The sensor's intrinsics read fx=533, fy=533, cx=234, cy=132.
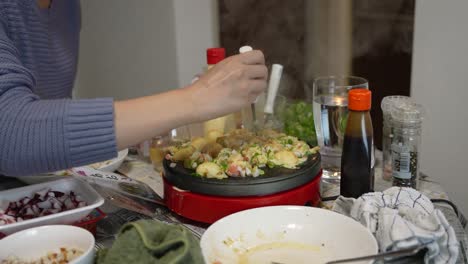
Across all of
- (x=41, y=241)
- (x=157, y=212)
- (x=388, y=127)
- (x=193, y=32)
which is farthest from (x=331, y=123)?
(x=193, y=32)

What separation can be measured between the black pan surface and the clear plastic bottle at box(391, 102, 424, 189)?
19 cm

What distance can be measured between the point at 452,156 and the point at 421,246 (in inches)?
42.4

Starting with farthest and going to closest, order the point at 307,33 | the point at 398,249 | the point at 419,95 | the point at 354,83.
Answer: the point at 307,33 → the point at 419,95 → the point at 354,83 → the point at 398,249

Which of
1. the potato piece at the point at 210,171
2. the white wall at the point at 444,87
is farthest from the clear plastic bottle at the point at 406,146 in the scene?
the white wall at the point at 444,87

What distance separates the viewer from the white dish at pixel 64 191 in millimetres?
879

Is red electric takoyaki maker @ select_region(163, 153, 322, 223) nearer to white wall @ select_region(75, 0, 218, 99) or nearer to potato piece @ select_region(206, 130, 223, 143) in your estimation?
potato piece @ select_region(206, 130, 223, 143)

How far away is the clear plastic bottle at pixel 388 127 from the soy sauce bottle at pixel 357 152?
0.16 m

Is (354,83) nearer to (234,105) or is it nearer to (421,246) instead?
(234,105)

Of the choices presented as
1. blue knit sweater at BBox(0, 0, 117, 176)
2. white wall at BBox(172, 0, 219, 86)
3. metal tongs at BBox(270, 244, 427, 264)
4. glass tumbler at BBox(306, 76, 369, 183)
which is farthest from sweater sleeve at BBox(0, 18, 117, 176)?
white wall at BBox(172, 0, 219, 86)

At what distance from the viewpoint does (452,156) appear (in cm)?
178

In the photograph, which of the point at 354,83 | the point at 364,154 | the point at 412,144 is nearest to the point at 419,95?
the point at 354,83

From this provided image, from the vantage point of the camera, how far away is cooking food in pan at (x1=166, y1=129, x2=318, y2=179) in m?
1.00

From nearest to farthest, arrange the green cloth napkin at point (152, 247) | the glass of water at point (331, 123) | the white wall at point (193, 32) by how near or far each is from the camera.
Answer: the green cloth napkin at point (152, 247)
the glass of water at point (331, 123)
the white wall at point (193, 32)

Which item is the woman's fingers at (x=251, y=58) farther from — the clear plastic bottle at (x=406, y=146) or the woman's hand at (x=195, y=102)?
the clear plastic bottle at (x=406, y=146)
